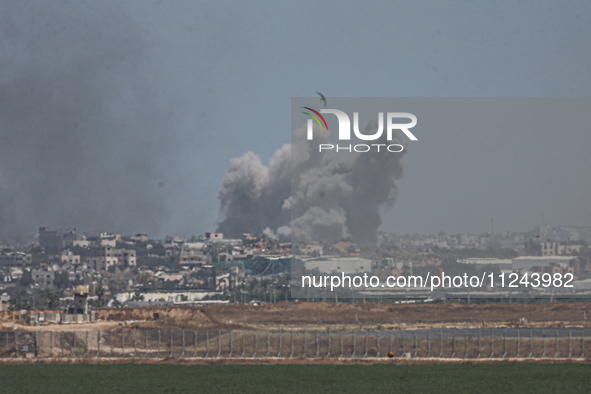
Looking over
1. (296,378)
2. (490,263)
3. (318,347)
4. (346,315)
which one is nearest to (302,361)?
(318,347)

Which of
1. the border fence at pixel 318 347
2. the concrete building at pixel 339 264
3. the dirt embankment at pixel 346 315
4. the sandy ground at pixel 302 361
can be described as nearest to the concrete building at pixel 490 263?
the concrete building at pixel 339 264

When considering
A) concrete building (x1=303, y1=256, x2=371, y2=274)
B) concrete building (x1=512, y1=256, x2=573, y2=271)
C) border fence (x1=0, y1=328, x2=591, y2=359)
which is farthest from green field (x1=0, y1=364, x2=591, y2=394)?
concrete building (x1=512, y1=256, x2=573, y2=271)

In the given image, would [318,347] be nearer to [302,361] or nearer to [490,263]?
[302,361]

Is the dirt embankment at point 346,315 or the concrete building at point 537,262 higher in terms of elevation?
the concrete building at point 537,262

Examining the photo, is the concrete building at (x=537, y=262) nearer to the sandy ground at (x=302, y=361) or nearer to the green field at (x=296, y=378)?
Result: the sandy ground at (x=302, y=361)

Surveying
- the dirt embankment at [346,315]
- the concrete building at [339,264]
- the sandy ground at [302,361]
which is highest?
the concrete building at [339,264]

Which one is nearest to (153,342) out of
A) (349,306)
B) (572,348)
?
→ (572,348)

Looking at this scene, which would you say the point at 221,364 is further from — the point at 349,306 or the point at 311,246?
the point at 311,246
